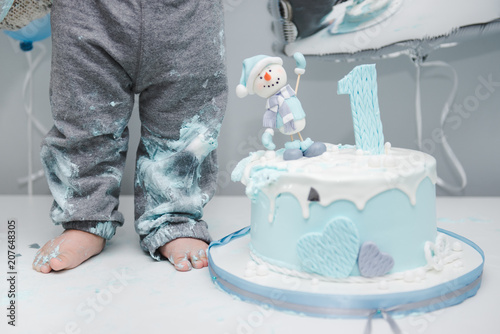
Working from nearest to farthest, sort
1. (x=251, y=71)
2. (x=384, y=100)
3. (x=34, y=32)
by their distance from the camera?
(x=251, y=71) < (x=34, y=32) < (x=384, y=100)

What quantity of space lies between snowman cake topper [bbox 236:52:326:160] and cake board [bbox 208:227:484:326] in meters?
0.21

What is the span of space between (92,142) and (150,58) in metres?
0.19

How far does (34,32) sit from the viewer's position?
140cm

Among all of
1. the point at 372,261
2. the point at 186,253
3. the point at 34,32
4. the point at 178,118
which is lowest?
the point at 186,253

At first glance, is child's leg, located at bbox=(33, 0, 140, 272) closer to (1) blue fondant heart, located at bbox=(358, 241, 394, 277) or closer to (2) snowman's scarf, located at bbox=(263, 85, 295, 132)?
(2) snowman's scarf, located at bbox=(263, 85, 295, 132)

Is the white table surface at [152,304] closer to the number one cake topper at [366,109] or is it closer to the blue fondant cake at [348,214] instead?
the blue fondant cake at [348,214]

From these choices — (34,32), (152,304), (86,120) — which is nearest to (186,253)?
(152,304)

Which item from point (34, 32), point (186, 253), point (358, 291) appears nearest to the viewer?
point (358, 291)

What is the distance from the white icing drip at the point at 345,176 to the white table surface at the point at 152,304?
16 centimetres

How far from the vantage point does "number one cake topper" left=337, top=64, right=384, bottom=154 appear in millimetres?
936

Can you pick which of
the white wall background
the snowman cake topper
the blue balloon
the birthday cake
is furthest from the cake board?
the blue balloon

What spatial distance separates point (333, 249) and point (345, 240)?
2 centimetres

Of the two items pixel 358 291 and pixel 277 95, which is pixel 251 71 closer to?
pixel 277 95

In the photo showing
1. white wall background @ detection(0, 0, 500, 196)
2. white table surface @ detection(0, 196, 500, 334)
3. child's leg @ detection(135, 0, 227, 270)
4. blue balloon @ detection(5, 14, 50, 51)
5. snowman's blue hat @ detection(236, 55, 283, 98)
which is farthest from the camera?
white wall background @ detection(0, 0, 500, 196)
